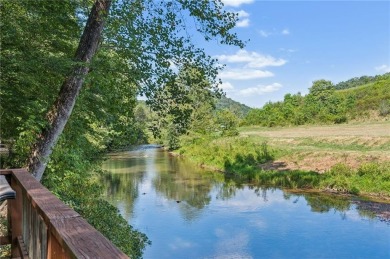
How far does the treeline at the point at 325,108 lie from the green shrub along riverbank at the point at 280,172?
17.3 meters

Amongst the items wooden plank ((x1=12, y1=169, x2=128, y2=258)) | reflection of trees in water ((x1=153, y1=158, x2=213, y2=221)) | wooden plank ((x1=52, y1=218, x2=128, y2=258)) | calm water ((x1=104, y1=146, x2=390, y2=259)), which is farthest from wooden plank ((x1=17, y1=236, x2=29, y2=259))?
reflection of trees in water ((x1=153, y1=158, x2=213, y2=221))

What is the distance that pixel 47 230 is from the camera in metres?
1.86

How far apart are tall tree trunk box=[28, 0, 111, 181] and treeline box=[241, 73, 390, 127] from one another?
47.5 m

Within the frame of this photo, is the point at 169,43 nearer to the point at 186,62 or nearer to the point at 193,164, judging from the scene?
the point at 186,62

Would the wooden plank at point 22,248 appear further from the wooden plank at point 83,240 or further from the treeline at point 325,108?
the treeline at point 325,108

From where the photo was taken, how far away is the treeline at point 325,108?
49.9 metres

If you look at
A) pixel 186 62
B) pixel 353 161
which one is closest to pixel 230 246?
pixel 186 62

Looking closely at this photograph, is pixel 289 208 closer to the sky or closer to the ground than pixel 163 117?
closer to the ground

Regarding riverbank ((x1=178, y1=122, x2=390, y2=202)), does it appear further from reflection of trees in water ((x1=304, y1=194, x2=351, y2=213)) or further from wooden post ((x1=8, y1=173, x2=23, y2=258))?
wooden post ((x1=8, y1=173, x2=23, y2=258))

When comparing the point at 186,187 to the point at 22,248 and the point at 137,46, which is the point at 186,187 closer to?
the point at 137,46

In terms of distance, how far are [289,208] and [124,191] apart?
913cm

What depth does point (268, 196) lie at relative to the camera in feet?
70.2

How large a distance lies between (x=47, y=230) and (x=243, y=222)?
15.3 metres

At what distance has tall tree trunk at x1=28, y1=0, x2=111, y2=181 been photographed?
589cm
